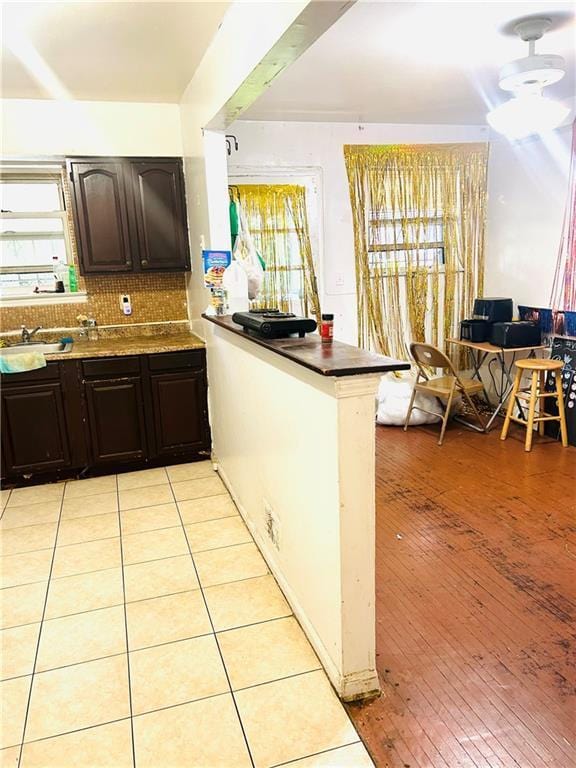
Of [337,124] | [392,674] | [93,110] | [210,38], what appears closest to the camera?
[392,674]

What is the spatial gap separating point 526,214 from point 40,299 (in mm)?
3940

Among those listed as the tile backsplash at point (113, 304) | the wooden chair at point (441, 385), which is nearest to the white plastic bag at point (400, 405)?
the wooden chair at point (441, 385)

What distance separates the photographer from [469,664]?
1.93 meters

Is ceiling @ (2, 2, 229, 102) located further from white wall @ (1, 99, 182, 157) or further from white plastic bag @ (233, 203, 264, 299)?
white plastic bag @ (233, 203, 264, 299)

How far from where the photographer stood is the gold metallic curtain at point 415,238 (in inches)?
183

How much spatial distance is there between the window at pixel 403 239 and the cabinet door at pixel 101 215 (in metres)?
2.09

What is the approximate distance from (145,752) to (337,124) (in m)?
4.40

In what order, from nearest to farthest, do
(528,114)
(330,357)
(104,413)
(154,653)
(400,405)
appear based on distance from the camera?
(330,357) → (154,653) → (528,114) → (104,413) → (400,405)

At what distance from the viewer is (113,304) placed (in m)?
4.14

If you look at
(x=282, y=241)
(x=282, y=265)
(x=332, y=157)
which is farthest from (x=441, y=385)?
→ (x=332, y=157)

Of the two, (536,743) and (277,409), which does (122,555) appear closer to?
(277,409)

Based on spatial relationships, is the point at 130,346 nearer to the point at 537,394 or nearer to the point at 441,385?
the point at 441,385

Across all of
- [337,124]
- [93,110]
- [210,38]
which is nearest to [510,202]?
[337,124]

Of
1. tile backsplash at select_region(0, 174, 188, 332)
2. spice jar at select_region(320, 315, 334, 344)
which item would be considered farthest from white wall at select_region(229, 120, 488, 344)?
spice jar at select_region(320, 315, 334, 344)
